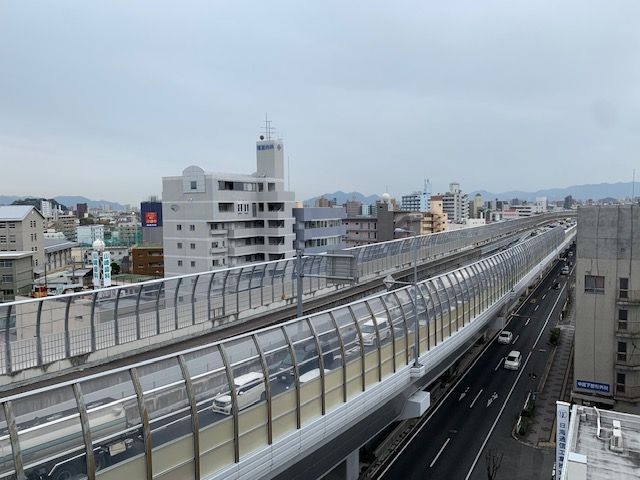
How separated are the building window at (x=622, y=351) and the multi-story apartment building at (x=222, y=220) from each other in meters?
31.8

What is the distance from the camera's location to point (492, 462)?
1845 centimetres

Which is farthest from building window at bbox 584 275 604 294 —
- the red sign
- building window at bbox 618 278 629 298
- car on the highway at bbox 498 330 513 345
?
the red sign

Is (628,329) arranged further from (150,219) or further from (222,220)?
(150,219)

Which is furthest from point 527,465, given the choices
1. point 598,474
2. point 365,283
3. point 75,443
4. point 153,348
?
point 75,443

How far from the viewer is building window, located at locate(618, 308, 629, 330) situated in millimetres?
22906

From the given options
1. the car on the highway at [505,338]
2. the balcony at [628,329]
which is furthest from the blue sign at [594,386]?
the car on the highway at [505,338]

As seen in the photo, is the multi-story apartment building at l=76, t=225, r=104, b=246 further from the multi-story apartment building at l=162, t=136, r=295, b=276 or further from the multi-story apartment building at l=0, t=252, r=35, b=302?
the multi-story apartment building at l=162, t=136, r=295, b=276

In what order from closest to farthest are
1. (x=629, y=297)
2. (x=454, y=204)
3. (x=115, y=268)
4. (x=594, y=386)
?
(x=629, y=297), (x=594, y=386), (x=115, y=268), (x=454, y=204)

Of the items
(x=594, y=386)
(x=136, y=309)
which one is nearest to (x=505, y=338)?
(x=594, y=386)

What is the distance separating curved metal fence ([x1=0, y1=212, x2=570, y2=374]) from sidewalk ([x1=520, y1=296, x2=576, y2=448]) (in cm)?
1112

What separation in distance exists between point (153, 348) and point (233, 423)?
718cm

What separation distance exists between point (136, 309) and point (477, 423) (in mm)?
16004

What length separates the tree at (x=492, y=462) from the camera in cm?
1752

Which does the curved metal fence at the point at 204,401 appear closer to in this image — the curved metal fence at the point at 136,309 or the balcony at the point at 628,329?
the curved metal fence at the point at 136,309
